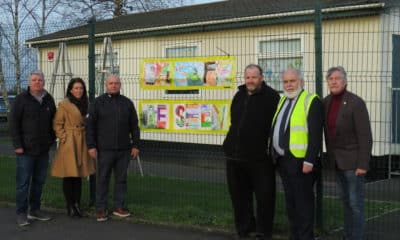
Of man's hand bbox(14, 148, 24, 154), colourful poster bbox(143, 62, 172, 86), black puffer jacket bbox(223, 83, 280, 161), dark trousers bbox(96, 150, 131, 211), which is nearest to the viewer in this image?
black puffer jacket bbox(223, 83, 280, 161)

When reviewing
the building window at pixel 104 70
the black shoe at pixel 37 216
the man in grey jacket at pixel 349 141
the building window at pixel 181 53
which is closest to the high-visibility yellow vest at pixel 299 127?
the man in grey jacket at pixel 349 141

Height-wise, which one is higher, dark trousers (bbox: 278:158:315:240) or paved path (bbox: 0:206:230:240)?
dark trousers (bbox: 278:158:315:240)

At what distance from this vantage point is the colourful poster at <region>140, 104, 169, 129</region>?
787 centimetres

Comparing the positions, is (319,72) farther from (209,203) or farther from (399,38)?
(209,203)

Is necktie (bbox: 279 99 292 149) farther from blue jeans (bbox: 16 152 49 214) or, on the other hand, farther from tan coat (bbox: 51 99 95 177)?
blue jeans (bbox: 16 152 49 214)

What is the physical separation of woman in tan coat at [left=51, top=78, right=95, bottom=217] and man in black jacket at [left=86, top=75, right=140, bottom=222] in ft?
0.69

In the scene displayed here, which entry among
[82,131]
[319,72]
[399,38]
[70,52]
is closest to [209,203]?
[82,131]

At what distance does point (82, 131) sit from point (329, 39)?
3.86 meters

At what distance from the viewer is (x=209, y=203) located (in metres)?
8.10

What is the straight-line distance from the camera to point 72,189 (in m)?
7.49

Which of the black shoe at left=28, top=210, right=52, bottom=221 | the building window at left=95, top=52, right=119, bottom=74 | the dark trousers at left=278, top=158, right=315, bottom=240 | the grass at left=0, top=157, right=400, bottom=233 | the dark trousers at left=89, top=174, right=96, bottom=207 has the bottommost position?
the black shoe at left=28, top=210, right=52, bottom=221

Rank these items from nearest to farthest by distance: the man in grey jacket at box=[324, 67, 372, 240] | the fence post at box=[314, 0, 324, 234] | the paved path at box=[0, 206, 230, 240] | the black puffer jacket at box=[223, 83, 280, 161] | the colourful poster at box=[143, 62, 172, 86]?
the man in grey jacket at box=[324, 67, 372, 240] < the black puffer jacket at box=[223, 83, 280, 161] < the fence post at box=[314, 0, 324, 234] < the paved path at box=[0, 206, 230, 240] < the colourful poster at box=[143, 62, 172, 86]

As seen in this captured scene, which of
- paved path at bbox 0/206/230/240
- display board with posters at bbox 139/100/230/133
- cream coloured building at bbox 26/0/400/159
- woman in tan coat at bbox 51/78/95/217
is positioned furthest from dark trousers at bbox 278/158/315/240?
woman in tan coat at bbox 51/78/95/217

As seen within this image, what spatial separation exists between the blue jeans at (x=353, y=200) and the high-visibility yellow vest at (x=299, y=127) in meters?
0.49
